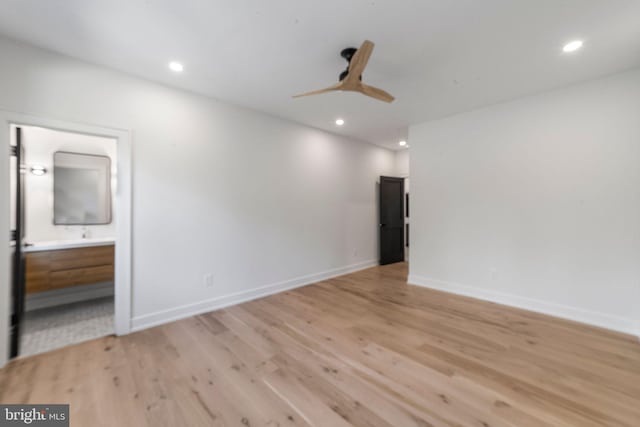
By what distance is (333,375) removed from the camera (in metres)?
2.01

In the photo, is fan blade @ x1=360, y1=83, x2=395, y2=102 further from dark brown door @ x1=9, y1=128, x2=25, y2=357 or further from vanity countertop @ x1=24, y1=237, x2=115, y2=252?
vanity countertop @ x1=24, y1=237, x2=115, y2=252

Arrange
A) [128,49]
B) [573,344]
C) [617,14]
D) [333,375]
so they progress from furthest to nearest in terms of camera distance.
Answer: [573,344] → [128,49] → [333,375] → [617,14]

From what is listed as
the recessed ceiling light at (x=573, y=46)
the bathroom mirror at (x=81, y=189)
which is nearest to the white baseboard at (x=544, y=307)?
the recessed ceiling light at (x=573, y=46)

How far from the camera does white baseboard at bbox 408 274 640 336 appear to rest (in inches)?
107

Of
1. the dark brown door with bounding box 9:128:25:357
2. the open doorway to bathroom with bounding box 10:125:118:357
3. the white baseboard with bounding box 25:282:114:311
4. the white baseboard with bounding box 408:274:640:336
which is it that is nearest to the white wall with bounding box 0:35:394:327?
the dark brown door with bounding box 9:128:25:357

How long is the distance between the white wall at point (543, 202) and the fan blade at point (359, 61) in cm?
253

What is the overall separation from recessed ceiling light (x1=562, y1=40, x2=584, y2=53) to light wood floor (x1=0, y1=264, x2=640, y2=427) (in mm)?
2789

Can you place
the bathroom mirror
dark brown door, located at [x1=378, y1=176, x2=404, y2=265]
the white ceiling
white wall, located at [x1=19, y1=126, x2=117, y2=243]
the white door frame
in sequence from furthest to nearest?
dark brown door, located at [x1=378, y1=176, x2=404, y2=265]
the bathroom mirror
white wall, located at [x1=19, y1=126, x2=117, y2=243]
the white door frame
the white ceiling

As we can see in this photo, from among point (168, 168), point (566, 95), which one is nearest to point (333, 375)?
point (168, 168)

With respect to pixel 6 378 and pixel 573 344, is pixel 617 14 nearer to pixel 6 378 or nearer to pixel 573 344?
pixel 573 344

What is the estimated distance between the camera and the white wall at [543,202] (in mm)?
2740

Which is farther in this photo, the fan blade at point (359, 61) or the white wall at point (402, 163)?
the white wall at point (402, 163)

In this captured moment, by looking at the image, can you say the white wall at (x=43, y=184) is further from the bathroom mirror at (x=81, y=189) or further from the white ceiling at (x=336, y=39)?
the white ceiling at (x=336, y=39)

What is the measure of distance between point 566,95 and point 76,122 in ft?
17.7
